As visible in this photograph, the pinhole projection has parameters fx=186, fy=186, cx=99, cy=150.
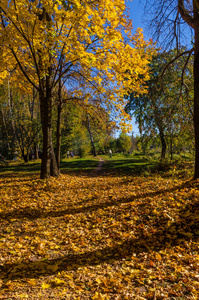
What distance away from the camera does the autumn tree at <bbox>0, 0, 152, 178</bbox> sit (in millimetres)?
5059

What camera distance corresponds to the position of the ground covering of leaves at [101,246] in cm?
249

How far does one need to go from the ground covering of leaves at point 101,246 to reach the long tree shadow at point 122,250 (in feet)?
0.05

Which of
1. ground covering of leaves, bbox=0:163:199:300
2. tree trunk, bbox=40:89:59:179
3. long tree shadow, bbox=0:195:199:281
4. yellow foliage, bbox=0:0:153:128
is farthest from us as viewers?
tree trunk, bbox=40:89:59:179

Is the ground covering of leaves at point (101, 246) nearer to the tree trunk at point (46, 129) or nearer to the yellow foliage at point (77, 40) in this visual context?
the tree trunk at point (46, 129)

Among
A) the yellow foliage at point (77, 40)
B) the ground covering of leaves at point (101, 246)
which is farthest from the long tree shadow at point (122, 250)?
the yellow foliage at point (77, 40)

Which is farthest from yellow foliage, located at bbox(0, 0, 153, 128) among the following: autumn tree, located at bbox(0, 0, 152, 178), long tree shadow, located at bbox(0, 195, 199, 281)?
long tree shadow, located at bbox(0, 195, 199, 281)

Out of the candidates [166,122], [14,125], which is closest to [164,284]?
[166,122]

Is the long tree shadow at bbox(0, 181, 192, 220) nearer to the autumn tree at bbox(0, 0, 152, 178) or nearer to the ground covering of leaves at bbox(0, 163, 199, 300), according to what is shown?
the ground covering of leaves at bbox(0, 163, 199, 300)

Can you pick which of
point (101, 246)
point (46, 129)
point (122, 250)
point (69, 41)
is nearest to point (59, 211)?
point (101, 246)

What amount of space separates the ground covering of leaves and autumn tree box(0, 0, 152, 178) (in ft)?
10.9

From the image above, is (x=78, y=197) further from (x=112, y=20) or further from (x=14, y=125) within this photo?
(x=14, y=125)

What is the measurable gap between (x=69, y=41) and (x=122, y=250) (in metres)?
5.51

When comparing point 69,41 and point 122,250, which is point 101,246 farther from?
point 69,41

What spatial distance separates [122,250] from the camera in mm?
3492
